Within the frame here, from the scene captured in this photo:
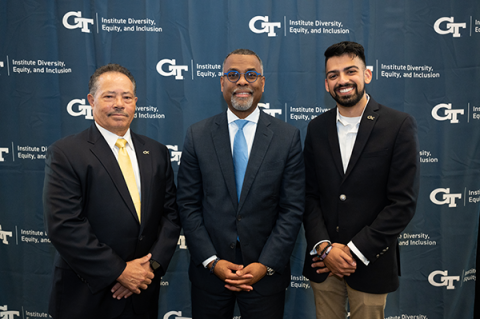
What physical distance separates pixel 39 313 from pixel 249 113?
9.40ft

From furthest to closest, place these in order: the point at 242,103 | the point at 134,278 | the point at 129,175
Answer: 1. the point at 242,103
2. the point at 129,175
3. the point at 134,278

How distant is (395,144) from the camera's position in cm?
183

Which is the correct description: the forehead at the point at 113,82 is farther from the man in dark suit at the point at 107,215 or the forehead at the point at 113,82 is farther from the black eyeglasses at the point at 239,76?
the black eyeglasses at the point at 239,76

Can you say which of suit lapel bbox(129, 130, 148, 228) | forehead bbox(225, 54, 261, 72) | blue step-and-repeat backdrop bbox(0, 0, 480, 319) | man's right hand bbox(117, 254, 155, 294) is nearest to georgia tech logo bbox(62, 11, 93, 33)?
blue step-and-repeat backdrop bbox(0, 0, 480, 319)

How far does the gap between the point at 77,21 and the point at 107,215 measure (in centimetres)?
208

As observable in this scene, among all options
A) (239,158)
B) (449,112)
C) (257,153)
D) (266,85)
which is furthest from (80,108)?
(449,112)

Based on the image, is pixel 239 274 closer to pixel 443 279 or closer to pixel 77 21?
pixel 443 279

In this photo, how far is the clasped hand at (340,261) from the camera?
1841 millimetres

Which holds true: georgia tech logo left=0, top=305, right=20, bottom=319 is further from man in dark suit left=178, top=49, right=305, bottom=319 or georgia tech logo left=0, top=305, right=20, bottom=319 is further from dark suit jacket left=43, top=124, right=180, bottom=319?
man in dark suit left=178, top=49, right=305, bottom=319

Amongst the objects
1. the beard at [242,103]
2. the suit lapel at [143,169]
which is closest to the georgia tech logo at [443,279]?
the beard at [242,103]

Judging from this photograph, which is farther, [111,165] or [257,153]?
[257,153]

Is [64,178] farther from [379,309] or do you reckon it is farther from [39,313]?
[39,313]

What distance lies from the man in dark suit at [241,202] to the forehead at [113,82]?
18.9 inches

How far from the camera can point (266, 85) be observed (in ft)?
9.80
